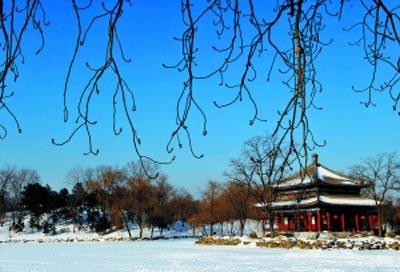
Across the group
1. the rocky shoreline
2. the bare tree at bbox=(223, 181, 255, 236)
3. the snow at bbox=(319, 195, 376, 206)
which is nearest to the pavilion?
the snow at bbox=(319, 195, 376, 206)

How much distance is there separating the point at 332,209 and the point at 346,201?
3.93 feet

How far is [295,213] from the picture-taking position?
36.8 m

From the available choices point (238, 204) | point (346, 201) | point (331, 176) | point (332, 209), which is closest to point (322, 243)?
point (332, 209)

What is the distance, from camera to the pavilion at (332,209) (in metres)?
36.1

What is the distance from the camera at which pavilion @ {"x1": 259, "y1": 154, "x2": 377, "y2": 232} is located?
36094mm

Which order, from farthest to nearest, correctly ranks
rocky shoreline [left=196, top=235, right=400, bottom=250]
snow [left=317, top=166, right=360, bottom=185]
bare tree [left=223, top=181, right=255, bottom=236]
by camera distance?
bare tree [left=223, top=181, right=255, bottom=236] < snow [left=317, top=166, right=360, bottom=185] < rocky shoreline [left=196, top=235, right=400, bottom=250]

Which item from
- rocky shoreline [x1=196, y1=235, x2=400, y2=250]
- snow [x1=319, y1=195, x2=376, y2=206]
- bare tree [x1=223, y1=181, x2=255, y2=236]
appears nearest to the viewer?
rocky shoreline [x1=196, y1=235, x2=400, y2=250]

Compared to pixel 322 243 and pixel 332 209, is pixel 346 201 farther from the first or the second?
pixel 322 243

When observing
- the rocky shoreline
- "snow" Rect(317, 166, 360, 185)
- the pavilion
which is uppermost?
"snow" Rect(317, 166, 360, 185)

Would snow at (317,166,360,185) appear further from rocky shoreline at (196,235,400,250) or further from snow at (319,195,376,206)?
rocky shoreline at (196,235,400,250)

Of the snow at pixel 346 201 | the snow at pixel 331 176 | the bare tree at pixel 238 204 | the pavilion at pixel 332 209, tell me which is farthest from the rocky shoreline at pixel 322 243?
the bare tree at pixel 238 204

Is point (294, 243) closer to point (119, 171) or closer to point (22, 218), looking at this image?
point (119, 171)

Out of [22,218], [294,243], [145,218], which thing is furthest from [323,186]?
[22,218]

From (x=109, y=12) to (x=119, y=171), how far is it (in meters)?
52.8
